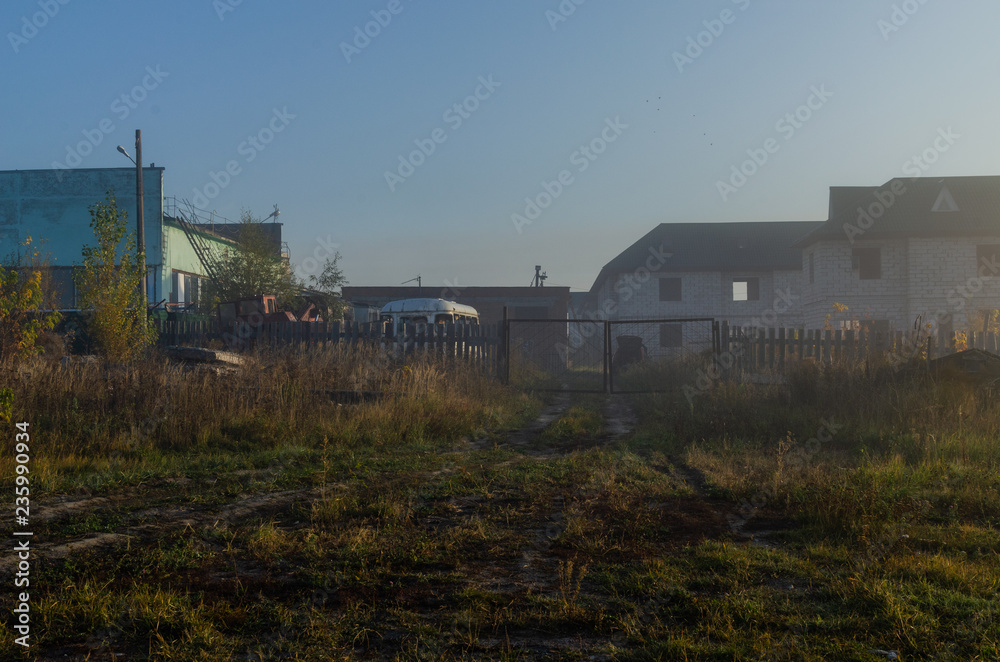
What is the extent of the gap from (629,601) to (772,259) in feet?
116

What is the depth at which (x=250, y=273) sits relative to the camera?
Answer: 96.4 feet

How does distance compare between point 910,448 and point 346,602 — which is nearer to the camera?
point 346,602

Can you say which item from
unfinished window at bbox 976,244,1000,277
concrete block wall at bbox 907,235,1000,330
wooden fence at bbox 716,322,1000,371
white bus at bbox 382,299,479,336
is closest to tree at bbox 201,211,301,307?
white bus at bbox 382,299,479,336

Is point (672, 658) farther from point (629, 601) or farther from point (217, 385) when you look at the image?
point (217, 385)

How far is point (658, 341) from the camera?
36.1m

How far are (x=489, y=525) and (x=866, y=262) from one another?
27089mm

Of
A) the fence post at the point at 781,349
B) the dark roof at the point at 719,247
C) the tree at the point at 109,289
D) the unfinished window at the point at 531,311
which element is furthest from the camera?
the unfinished window at the point at 531,311

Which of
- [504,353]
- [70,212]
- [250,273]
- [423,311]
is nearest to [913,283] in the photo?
[423,311]

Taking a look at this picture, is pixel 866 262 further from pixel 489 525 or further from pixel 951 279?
pixel 489 525

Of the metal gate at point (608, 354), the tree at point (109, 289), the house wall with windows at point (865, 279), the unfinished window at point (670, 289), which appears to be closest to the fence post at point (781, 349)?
the metal gate at point (608, 354)

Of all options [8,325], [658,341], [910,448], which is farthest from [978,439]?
[658,341]

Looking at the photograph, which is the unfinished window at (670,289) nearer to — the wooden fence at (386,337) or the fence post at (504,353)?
the wooden fence at (386,337)

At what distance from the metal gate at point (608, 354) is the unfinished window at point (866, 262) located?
588 centimetres

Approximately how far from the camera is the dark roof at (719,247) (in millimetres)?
36062
